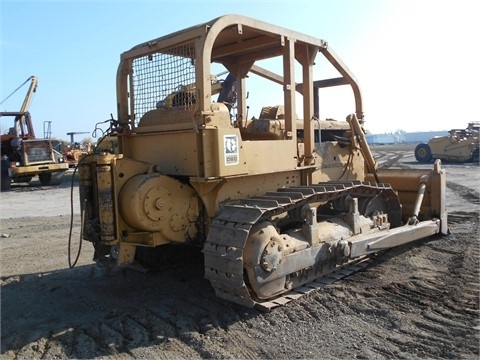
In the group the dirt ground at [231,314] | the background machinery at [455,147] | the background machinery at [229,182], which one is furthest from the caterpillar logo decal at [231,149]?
the background machinery at [455,147]

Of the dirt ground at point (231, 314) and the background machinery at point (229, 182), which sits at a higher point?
the background machinery at point (229, 182)

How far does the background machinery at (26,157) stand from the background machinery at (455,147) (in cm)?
2061

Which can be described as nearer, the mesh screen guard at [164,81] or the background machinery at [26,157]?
the mesh screen guard at [164,81]

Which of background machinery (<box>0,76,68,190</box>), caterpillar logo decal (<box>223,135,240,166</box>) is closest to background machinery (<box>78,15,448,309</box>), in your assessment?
caterpillar logo decal (<box>223,135,240,166</box>)

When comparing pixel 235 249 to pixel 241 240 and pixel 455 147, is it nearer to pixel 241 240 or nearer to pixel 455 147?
pixel 241 240

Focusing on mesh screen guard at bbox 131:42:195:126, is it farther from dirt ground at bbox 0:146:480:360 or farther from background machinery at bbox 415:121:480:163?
background machinery at bbox 415:121:480:163

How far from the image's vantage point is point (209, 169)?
4449 mm

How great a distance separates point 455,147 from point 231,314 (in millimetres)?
24989

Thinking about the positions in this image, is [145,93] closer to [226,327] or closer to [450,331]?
[226,327]

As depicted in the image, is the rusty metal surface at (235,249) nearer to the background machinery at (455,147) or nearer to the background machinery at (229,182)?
the background machinery at (229,182)

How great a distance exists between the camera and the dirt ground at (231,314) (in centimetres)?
378

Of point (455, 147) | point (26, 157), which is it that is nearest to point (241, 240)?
point (26, 157)

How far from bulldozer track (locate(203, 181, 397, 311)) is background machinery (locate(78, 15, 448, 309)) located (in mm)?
13

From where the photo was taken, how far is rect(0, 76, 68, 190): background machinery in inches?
752
